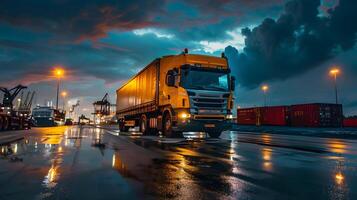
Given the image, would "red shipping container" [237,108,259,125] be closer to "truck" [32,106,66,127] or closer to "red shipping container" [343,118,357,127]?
"red shipping container" [343,118,357,127]

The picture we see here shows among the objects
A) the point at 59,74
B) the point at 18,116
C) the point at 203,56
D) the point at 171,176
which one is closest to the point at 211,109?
the point at 203,56

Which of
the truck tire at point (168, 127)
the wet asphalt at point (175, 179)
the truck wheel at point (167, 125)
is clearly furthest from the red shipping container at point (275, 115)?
the wet asphalt at point (175, 179)

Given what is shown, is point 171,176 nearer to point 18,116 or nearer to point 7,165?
point 7,165

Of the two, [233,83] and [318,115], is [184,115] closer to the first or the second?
[233,83]

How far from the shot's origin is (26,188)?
15.1ft

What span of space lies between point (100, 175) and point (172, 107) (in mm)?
10086

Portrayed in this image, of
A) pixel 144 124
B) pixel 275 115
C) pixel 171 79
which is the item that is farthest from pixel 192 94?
pixel 275 115

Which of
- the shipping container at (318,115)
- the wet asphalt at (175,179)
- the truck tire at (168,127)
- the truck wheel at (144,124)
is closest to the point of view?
the wet asphalt at (175,179)

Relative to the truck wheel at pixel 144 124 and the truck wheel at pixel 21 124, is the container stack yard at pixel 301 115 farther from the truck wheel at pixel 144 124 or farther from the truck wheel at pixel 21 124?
the truck wheel at pixel 21 124

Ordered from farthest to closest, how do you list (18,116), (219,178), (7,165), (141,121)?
1. (18,116)
2. (141,121)
3. (7,165)
4. (219,178)

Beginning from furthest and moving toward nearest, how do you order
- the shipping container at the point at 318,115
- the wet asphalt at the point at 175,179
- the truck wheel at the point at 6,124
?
1. the shipping container at the point at 318,115
2. the truck wheel at the point at 6,124
3. the wet asphalt at the point at 175,179

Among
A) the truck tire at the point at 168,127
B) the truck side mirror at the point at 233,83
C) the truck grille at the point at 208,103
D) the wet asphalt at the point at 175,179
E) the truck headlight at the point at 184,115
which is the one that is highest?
the truck side mirror at the point at 233,83

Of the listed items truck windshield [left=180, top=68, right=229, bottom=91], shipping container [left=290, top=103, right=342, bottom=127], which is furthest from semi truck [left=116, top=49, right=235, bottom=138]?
shipping container [left=290, top=103, right=342, bottom=127]

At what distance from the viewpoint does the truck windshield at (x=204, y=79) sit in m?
15.3
